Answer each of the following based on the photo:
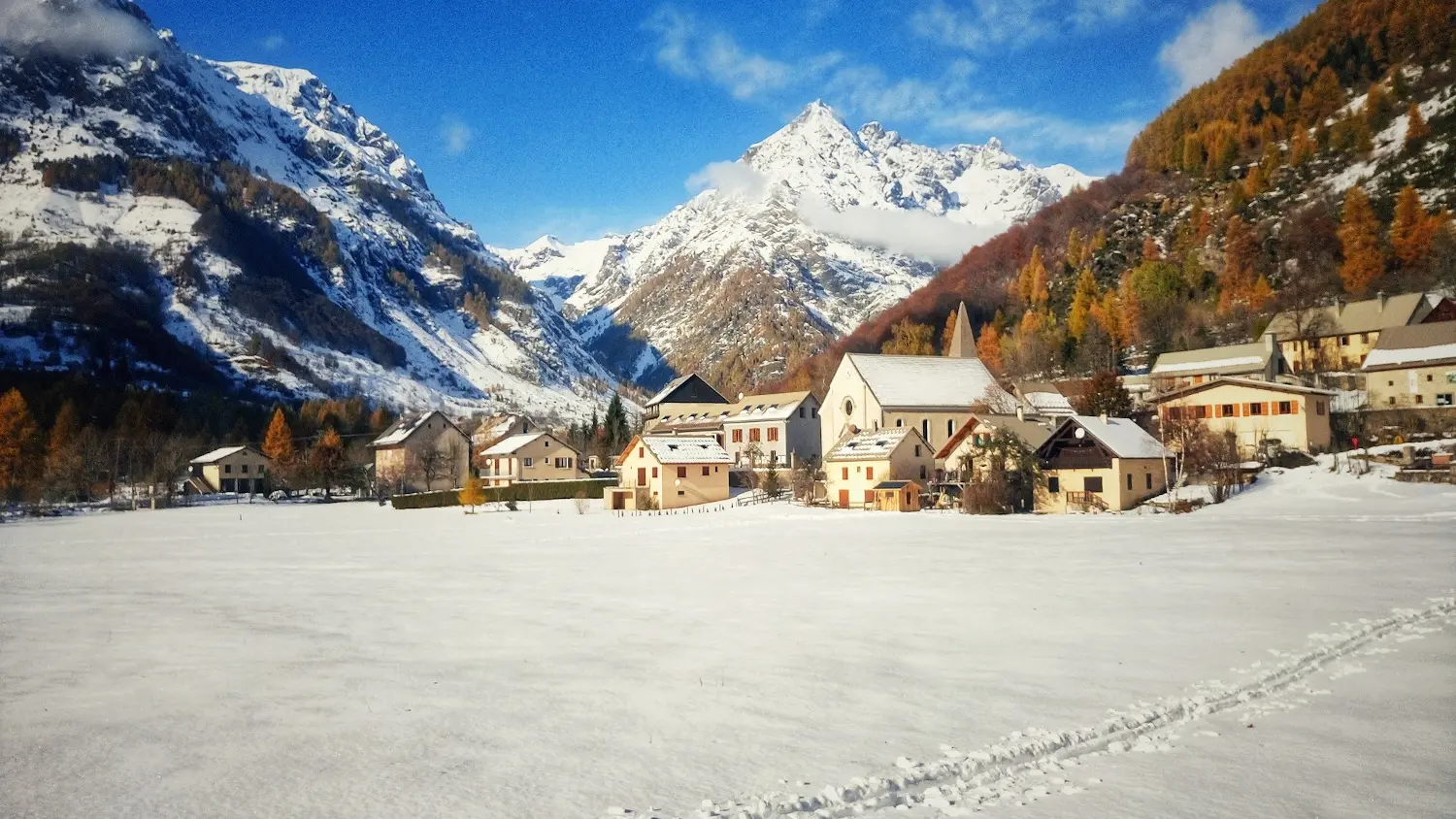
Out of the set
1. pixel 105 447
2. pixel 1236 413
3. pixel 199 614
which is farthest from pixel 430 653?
pixel 105 447

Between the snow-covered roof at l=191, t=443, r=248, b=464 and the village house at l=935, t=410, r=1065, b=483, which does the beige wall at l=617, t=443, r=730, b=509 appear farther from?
the snow-covered roof at l=191, t=443, r=248, b=464

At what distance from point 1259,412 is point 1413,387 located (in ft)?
46.0

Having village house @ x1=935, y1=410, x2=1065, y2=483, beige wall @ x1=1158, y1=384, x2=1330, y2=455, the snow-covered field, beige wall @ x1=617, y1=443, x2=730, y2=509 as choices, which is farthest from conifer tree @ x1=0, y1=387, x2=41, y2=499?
beige wall @ x1=1158, y1=384, x2=1330, y2=455

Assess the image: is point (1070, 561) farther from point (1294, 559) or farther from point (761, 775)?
point (761, 775)

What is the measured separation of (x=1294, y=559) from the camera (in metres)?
26.8

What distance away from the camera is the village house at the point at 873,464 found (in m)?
60.0

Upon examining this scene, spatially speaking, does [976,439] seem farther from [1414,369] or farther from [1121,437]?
[1414,369]

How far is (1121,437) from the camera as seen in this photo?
172 ft

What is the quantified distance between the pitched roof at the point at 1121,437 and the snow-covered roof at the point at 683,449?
2681 centimetres

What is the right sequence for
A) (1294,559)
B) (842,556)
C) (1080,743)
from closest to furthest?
(1080,743), (1294,559), (842,556)

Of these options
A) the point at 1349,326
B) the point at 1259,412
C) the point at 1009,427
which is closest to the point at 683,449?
the point at 1009,427

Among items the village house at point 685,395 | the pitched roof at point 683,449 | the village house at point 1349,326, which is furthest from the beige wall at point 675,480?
the village house at point 1349,326

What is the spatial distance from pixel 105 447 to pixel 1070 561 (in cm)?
10976

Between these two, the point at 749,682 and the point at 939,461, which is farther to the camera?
the point at 939,461
